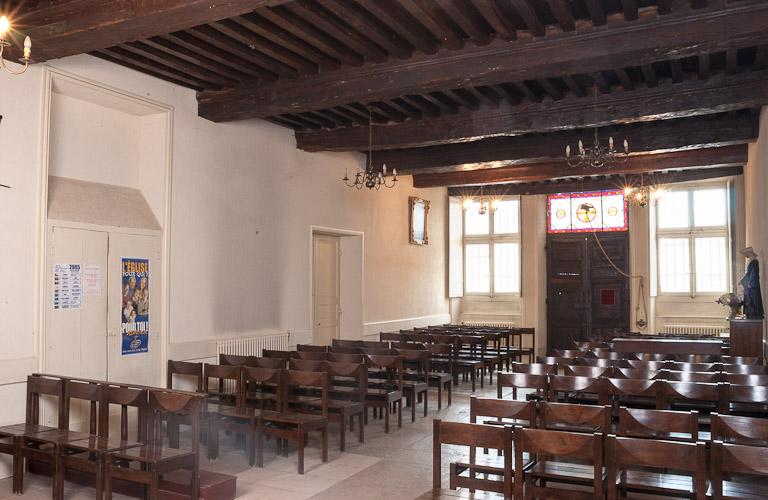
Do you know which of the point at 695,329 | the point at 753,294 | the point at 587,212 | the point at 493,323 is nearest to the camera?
the point at 753,294

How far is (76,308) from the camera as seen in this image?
245 inches

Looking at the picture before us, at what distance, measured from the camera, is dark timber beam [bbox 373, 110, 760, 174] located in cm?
883

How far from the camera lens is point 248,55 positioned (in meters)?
6.46

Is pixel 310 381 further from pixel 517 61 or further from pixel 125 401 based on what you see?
pixel 517 61

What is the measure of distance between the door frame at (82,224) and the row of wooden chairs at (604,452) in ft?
12.8

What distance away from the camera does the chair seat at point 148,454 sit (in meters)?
4.30

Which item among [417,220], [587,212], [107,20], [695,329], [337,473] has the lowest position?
[337,473]

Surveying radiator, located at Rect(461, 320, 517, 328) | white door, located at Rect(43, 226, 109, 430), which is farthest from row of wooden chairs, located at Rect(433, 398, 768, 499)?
radiator, located at Rect(461, 320, 517, 328)

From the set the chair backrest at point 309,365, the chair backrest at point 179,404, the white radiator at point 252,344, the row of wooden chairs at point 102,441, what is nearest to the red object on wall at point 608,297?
the white radiator at point 252,344

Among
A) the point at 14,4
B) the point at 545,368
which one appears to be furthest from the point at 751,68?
the point at 14,4

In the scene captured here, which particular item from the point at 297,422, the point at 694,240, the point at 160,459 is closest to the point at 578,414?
the point at 297,422

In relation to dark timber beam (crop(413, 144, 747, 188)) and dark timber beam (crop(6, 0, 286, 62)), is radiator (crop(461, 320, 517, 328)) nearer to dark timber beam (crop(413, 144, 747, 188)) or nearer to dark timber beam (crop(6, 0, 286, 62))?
dark timber beam (crop(413, 144, 747, 188))

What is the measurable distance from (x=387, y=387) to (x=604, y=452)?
13.5ft

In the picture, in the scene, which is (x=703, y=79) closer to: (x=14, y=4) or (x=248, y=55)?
(x=248, y=55)
